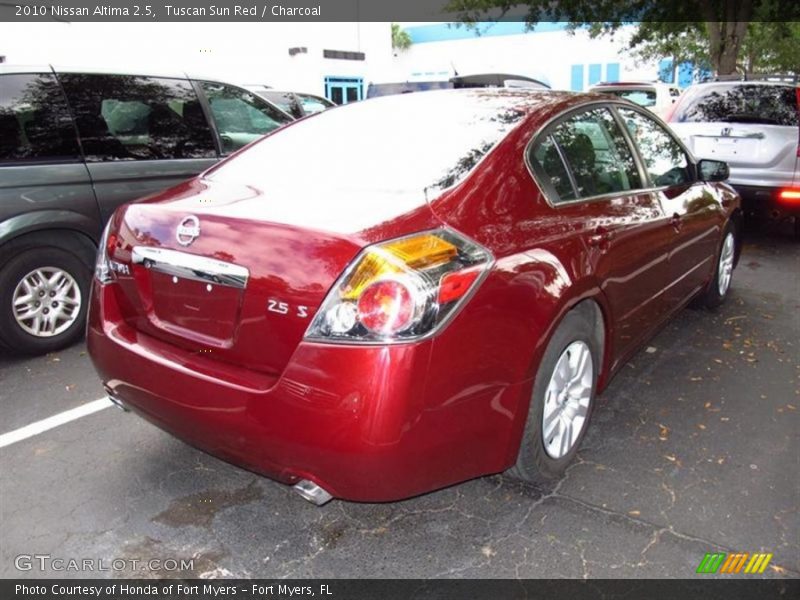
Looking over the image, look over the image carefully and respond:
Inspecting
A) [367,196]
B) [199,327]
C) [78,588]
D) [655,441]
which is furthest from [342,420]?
[655,441]

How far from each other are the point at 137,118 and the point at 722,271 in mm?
4479

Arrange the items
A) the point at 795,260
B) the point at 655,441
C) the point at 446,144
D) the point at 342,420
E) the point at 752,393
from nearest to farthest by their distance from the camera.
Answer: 1. the point at 342,420
2. the point at 446,144
3. the point at 655,441
4. the point at 752,393
5. the point at 795,260

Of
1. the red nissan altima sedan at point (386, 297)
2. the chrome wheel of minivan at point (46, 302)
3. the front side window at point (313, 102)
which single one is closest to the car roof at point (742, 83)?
the red nissan altima sedan at point (386, 297)

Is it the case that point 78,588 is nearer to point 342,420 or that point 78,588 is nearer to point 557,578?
point 342,420

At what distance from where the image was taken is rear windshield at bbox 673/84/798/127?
277 inches

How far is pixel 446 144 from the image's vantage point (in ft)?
9.21

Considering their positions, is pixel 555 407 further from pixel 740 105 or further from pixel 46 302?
pixel 740 105

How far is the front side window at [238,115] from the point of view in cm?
541

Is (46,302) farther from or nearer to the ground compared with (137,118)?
nearer to the ground

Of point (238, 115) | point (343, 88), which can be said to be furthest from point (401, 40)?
point (238, 115)

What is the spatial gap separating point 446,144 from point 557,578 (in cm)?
172

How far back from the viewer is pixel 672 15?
1530 cm

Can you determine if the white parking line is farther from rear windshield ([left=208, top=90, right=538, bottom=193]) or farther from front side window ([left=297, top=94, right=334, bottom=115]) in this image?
front side window ([left=297, top=94, right=334, bottom=115])

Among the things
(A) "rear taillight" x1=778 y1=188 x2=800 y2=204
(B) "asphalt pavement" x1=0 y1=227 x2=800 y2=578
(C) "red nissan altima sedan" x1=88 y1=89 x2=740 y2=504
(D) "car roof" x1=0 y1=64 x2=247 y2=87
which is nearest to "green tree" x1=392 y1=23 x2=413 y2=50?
(A) "rear taillight" x1=778 y1=188 x2=800 y2=204
